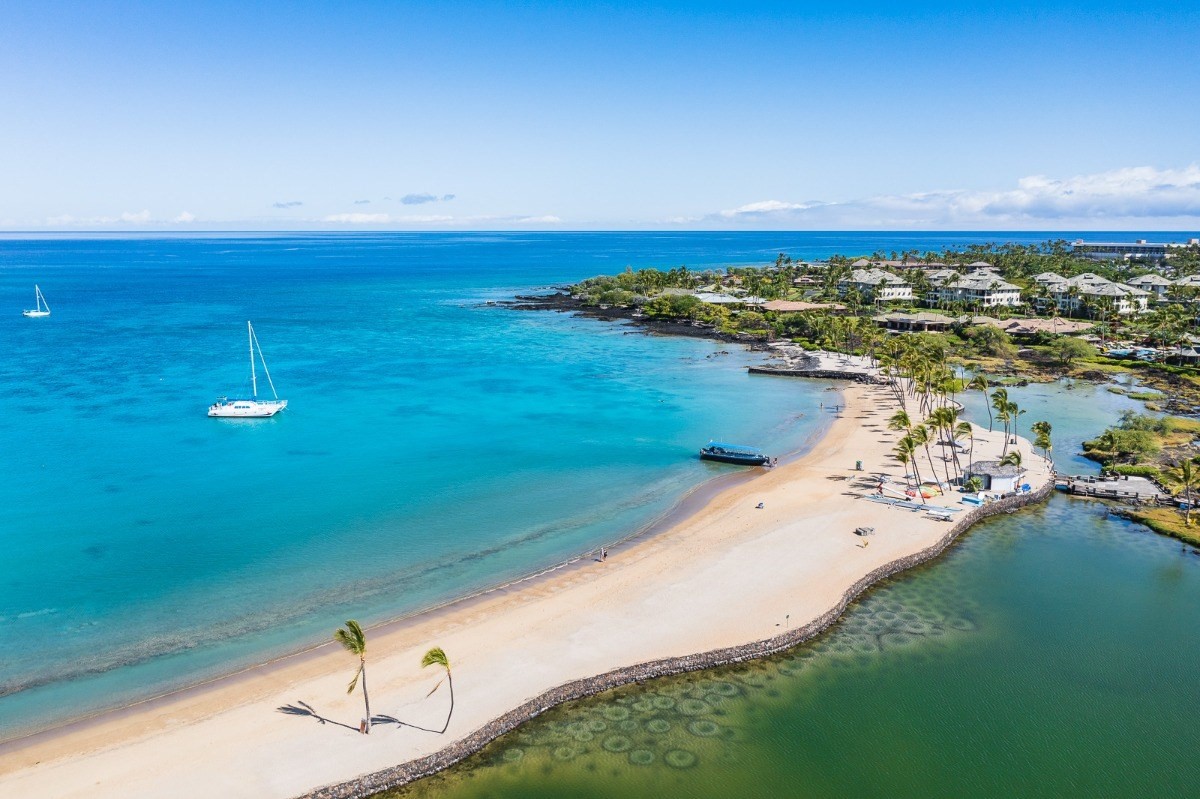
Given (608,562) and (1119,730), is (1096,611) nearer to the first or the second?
(1119,730)

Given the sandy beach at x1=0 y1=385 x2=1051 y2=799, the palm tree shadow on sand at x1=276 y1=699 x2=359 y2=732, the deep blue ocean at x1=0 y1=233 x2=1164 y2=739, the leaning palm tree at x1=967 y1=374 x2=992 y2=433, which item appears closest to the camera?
the sandy beach at x1=0 y1=385 x2=1051 y2=799

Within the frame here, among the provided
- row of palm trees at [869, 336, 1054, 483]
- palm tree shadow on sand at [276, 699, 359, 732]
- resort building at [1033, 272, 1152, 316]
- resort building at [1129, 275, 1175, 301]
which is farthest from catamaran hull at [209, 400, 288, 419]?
resort building at [1129, 275, 1175, 301]

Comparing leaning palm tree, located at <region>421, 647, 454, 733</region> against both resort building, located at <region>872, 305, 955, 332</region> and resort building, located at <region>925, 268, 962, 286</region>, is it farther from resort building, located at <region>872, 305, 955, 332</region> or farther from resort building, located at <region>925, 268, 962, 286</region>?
resort building, located at <region>925, 268, 962, 286</region>

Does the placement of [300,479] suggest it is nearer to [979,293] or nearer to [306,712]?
[306,712]

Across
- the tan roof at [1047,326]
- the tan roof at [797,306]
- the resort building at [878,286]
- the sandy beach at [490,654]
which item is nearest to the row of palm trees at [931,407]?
the sandy beach at [490,654]

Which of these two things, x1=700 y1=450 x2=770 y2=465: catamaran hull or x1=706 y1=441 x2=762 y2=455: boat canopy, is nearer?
x1=700 y1=450 x2=770 y2=465: catamaran hull
